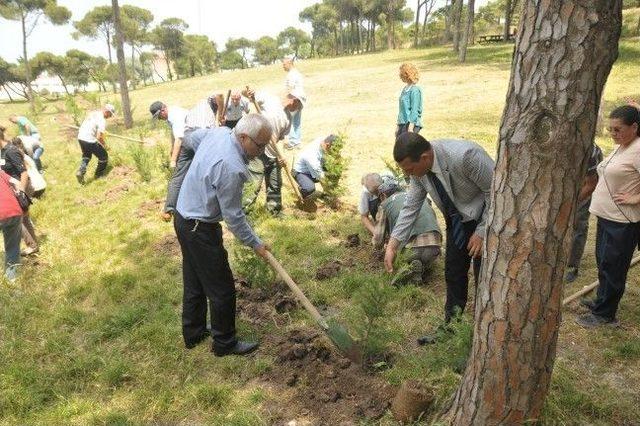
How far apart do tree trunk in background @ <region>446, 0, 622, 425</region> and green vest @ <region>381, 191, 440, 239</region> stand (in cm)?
240

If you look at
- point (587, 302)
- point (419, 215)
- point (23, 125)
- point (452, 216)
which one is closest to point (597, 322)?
point (587, 302)

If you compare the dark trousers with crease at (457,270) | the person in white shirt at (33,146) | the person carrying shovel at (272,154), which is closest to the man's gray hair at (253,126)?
the dark trousers with crease at (457,270)

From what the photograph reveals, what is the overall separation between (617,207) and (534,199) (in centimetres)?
197

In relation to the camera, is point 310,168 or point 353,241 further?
point 310,168

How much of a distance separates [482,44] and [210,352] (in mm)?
36178

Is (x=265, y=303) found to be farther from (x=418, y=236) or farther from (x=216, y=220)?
(x=418, y=236)

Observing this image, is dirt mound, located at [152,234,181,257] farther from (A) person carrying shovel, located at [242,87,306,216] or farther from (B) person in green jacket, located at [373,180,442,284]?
(B) person in green jacket, located at [373,180,442,284]

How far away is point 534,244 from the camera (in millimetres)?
2070

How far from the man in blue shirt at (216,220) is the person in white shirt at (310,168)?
10.6 feet

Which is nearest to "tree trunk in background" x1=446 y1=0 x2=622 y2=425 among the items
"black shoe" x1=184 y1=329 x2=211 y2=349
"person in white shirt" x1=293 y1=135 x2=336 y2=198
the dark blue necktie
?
the dark blue necktie

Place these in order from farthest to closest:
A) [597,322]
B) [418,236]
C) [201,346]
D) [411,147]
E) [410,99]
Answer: [410,99] < [418,236] < [201,346] < [597,322] < [411,147]

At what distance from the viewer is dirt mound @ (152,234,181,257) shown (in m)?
6.03

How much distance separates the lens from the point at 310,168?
22.5 feet

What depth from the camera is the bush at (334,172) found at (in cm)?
651
